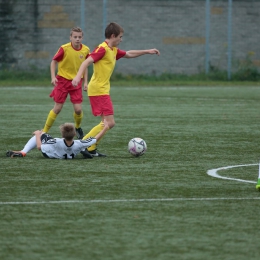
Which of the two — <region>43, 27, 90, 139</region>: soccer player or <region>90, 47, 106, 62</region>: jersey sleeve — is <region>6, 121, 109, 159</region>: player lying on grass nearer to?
<region>90, 47, 106, 62</region>: jersey sleeve

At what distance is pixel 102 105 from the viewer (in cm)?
1080

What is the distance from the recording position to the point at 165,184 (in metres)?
8.21

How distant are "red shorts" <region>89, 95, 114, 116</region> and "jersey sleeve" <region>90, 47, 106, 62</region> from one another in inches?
19.6

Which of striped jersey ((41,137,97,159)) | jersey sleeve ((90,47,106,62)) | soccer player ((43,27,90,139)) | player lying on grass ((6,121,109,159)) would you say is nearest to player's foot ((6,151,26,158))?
player lying on grass ((6,121,109,159))

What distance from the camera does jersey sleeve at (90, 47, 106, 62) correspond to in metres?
10.6

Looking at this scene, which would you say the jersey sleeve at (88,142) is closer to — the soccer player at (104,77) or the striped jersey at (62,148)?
the striped jersey at (62,148)

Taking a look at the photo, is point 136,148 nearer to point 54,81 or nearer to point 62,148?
point 62,148

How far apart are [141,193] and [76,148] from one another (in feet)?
8.04

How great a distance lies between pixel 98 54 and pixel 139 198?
3641 millimetres

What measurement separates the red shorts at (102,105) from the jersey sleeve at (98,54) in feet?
1.63

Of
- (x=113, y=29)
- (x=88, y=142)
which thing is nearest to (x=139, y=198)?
(x=88, y=142)

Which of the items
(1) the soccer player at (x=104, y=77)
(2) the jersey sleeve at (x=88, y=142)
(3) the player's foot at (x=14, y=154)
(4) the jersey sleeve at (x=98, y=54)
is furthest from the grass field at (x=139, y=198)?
(4) the jersey sleeve at (x=98, y=54)

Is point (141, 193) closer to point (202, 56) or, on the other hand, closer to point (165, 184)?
point (165, 184)

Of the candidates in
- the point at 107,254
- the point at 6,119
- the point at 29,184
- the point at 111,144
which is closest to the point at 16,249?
the point at 107,254
